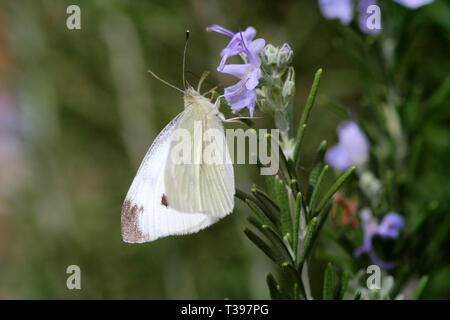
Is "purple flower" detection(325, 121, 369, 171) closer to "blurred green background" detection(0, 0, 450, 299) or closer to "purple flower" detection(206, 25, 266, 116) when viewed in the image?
"purple flower" detection(206, 25, 266, 116)

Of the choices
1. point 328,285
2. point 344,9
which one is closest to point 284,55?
point 328,285

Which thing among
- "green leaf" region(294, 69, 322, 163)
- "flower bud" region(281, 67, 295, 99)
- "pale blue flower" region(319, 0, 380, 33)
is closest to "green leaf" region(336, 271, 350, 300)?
"green leaf" region(294, 69, 322, 163)

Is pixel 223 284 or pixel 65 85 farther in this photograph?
pixel 65 85

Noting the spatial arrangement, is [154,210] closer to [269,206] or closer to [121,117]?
[269,206]

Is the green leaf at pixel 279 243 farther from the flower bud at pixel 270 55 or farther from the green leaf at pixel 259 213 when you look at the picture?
the flower bud at pixel 270 55
